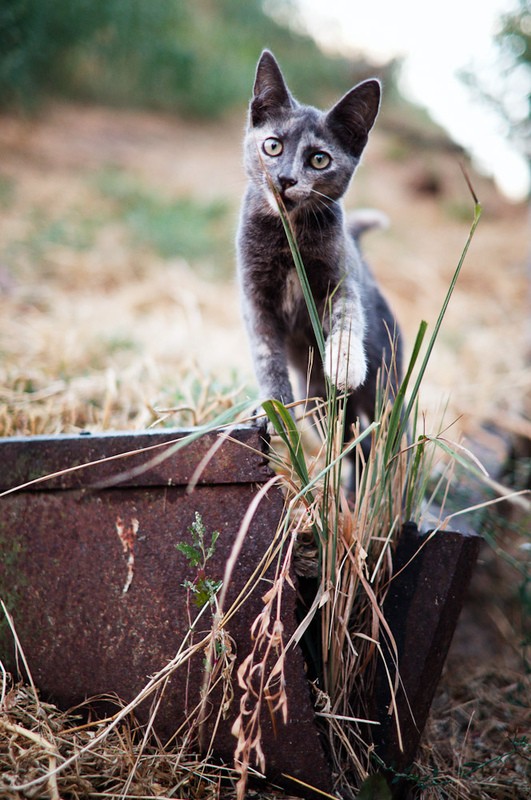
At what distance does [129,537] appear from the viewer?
126cm

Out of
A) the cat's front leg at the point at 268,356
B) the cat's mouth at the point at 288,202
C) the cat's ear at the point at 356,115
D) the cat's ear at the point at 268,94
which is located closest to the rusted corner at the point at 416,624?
the cat's front leg at the point at 268,356

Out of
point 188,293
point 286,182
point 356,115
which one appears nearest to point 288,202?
point 286,182

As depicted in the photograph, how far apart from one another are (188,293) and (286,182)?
3.15m

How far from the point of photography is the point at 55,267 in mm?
4664

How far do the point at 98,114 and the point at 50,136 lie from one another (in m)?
0.98

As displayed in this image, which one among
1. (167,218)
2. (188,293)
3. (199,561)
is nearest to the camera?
(199,561)

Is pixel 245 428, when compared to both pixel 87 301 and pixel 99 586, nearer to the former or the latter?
pixel 99 586

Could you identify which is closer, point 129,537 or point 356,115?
point 129,537

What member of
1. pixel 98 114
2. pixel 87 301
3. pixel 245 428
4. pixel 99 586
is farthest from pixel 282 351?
pixel 98 114

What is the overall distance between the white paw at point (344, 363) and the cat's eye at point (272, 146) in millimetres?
522

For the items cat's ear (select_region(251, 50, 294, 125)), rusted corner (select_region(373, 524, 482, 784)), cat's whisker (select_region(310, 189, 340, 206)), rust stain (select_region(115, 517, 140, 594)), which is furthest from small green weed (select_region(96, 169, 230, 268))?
rusted corner (select_region(373, 524, 482, 784))

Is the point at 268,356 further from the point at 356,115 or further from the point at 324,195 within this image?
the point at 356,115

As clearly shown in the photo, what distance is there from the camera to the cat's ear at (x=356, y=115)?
155 centimetres

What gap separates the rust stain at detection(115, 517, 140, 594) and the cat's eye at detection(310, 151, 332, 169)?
3.19ft
